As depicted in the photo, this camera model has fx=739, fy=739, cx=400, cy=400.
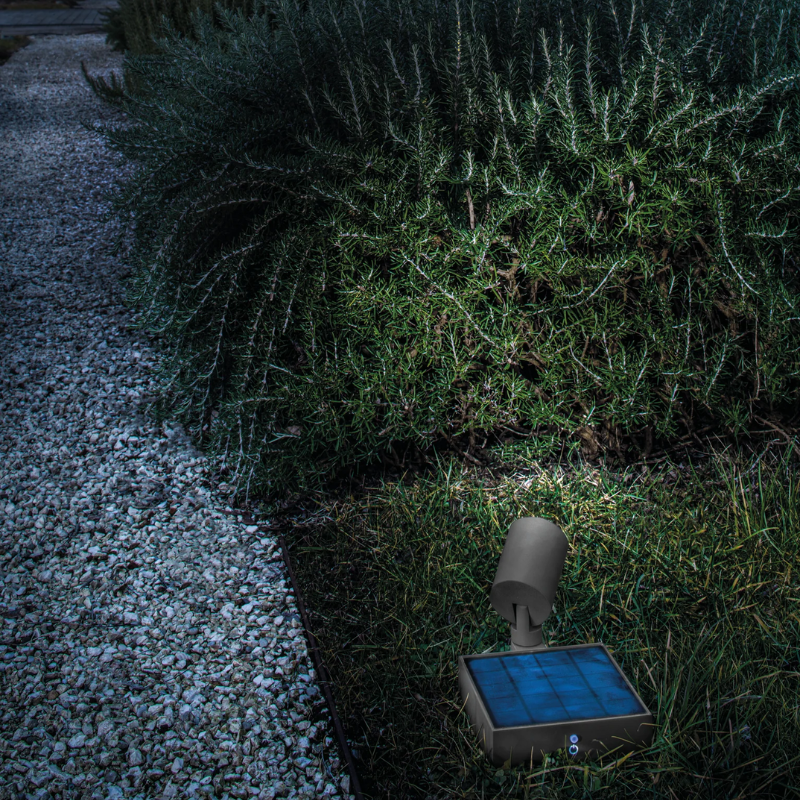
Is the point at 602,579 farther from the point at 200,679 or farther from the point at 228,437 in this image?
the point at 228,437

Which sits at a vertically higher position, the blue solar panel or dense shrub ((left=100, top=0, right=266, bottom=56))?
dense shrub ((left=100, top=0, right=266, bottom=56))

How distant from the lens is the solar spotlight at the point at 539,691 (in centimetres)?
170

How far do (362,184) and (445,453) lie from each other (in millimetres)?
1104

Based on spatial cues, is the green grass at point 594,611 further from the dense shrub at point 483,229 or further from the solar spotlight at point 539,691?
the dense shrub at point 483,229

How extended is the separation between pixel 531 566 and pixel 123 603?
143cm

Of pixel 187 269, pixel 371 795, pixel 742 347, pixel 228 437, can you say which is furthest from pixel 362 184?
pixel 371 795

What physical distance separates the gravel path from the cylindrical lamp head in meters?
0.65

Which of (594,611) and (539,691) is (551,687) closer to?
(539,691)

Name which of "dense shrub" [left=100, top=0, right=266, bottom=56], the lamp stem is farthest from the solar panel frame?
"dense shrub" [left=100, top=0, right=266, bottom=56]

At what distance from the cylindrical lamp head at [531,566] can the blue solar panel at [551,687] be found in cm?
15

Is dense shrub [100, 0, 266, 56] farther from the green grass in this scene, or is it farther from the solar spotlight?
the solar spotlight

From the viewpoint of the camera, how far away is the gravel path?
74.5 inches

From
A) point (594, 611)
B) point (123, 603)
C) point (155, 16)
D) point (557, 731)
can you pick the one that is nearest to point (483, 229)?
point (594, 611)

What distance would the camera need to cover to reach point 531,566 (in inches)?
68.1
